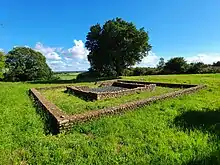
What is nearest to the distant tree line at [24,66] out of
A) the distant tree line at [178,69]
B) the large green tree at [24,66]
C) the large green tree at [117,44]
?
the large green tree at [24,66]

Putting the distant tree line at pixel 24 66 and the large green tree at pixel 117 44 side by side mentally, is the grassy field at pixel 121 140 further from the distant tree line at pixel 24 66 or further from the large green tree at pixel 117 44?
the distant tree line at pixel 24 66

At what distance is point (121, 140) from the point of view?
539 cm

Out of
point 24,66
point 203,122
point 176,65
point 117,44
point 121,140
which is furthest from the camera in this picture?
point 176,65

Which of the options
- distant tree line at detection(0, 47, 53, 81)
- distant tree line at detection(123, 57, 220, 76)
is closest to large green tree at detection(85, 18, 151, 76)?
distant tree line at detection(123, 57, 220, 76)

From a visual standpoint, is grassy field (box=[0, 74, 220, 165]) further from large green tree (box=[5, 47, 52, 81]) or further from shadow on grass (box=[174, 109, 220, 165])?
large green tree (box=[5, 47, 52, 81])

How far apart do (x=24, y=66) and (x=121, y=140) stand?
137ft

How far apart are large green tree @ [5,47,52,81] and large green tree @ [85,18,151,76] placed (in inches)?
677

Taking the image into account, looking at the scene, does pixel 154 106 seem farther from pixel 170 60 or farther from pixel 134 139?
pixel 170 60

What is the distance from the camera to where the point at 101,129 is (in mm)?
6211

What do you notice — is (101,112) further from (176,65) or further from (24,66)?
(176,65)

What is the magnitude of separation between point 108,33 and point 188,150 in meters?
24.8

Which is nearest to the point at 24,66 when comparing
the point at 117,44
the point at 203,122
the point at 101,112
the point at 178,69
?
the point at 117,44

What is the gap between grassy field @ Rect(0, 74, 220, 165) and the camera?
14.4ft

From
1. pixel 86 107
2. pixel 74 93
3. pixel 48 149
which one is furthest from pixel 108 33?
pixel 48 149
